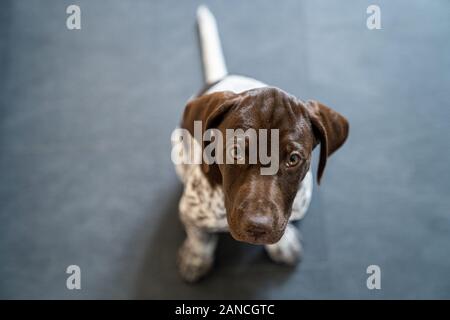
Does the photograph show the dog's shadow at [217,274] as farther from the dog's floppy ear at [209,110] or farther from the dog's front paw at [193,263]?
the dog's floppy ear at [209,110]

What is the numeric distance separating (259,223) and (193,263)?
77 cm

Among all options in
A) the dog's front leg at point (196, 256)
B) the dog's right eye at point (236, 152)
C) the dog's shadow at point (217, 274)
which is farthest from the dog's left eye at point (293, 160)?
the dog's shadow at point (217, 274)

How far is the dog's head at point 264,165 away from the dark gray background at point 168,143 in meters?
0.76

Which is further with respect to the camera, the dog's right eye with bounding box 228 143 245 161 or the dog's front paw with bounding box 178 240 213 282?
the dog's front paw with bounding box 178 240 213 282

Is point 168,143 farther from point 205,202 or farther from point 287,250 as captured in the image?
point 287,250

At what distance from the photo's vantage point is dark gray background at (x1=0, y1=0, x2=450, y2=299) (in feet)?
7.36

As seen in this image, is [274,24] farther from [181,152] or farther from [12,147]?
[12,147]

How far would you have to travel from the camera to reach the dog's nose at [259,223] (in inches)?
58.4

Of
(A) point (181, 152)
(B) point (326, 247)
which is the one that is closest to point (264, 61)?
(A) point (181, 152)

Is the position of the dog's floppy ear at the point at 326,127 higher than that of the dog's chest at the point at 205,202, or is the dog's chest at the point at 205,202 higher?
the dog's floppy ear at the point at 326,127

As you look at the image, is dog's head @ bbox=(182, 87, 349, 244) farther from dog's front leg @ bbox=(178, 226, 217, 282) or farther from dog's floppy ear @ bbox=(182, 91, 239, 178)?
dog's front leg @ bbox=(178, 226, 217, 282)

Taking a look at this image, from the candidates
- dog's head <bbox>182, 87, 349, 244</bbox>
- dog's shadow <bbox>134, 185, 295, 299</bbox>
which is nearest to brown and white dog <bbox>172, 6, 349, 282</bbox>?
dog's head <bbox>182, 87, 349, 244</bbox>

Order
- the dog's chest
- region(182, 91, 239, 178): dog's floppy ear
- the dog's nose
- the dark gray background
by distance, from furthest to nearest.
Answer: the dark gray background
the dog's chest
region(182, 91, 239, 178): dog's floppy ear
the dog's nose

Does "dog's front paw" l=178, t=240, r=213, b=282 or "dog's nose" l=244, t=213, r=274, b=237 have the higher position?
"dog's nose" l=244, t=213, r=274, b=237
